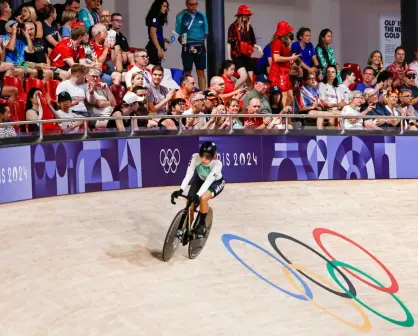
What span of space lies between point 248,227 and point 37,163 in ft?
→ 8.44

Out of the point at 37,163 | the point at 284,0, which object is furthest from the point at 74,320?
the point at 284,0

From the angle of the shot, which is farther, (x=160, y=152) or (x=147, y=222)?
(x=160, y=152)

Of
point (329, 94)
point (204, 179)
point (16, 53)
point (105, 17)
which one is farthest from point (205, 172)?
point (329, 94)

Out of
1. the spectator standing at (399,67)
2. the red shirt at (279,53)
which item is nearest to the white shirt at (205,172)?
the red shirt at (279,53)

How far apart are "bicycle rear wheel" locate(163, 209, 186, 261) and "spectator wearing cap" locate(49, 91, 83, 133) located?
82.6 inches

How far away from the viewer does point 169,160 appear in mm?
13188

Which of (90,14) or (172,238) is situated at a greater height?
(90,14)

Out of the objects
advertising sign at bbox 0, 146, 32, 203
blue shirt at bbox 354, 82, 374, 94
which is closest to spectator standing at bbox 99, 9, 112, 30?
advertising sign at bbox 0, 146, 32, 203

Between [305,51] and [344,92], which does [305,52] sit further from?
[344,92]

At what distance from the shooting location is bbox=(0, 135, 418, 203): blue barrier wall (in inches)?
460

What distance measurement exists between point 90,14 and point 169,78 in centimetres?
162

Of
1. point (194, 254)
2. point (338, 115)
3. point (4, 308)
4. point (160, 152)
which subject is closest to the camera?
point (4, 308)

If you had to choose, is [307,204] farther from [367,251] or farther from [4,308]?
[4,308]

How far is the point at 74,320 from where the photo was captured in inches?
368
